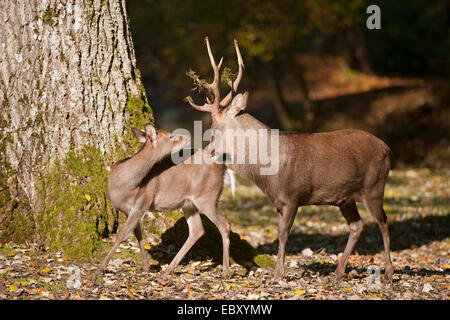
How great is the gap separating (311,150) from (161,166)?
5.44 feet

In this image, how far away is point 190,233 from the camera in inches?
263

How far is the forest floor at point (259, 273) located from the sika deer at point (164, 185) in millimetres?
327

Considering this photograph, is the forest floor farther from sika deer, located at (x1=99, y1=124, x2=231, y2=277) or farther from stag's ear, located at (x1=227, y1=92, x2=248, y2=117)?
stag's ear, located at (x1=227, y1=92, x2=248, y2=117)

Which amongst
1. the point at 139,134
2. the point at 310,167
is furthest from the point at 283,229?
the point at 139,134

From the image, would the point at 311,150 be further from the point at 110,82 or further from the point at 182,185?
the point at 110,82

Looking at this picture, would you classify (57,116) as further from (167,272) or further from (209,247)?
(209,247)

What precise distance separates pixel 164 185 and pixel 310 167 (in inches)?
62.8

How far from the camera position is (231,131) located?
716cm

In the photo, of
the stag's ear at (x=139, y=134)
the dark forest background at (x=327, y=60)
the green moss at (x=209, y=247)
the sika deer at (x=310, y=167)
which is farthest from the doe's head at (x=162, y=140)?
the dark forest background at (x=327, y=60)

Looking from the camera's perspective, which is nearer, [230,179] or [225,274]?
[225,274]

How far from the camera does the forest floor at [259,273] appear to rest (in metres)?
5.75

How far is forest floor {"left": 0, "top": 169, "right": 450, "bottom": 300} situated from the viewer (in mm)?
5754

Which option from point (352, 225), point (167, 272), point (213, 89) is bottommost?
point (167, 272)

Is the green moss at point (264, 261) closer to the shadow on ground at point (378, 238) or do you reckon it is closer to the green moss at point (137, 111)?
the shadow on ground at point (378, 238)
